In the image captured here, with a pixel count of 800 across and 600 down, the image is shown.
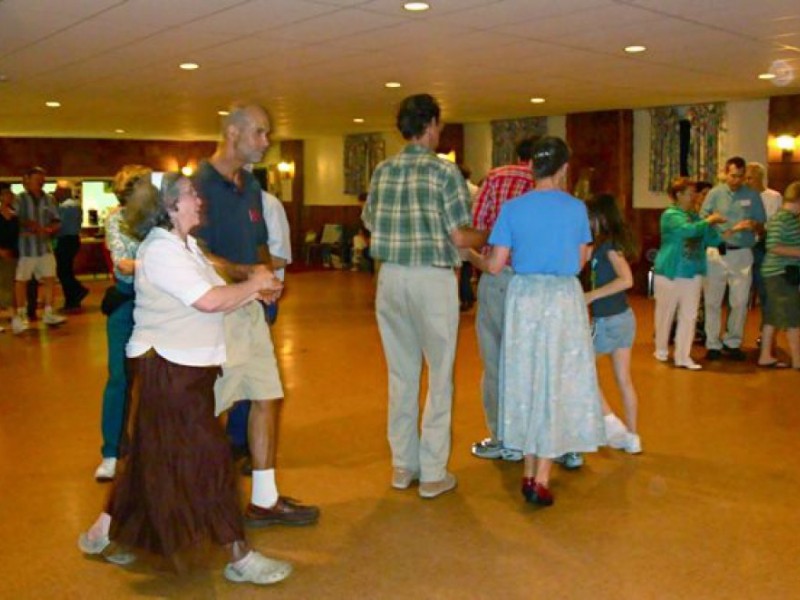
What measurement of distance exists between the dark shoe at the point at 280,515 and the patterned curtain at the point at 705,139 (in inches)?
357

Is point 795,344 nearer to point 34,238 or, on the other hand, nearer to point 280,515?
point 280,515

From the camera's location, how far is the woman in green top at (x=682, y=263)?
631 centimetres

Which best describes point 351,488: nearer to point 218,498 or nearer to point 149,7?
point 218,498

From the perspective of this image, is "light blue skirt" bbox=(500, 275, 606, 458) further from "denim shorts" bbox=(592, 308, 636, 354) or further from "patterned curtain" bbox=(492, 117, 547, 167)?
"patterned curtain" bbox=(492, 117, 547, 167)

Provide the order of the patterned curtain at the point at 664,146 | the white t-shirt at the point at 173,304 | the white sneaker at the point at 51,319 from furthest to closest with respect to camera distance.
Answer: the patterned curtain at the point at 664,146, the white sneaker at the point at 51,319, the white t-shirt at the point at 173,304

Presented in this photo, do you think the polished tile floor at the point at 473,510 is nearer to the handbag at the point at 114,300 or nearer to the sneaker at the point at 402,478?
the sneaker at the point at 402,478

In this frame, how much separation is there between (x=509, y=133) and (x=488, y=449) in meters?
9.62

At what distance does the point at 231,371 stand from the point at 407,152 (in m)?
1.19

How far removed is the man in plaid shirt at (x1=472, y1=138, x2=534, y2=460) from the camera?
13.5 feet

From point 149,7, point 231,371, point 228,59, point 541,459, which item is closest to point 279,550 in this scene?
point 231,371

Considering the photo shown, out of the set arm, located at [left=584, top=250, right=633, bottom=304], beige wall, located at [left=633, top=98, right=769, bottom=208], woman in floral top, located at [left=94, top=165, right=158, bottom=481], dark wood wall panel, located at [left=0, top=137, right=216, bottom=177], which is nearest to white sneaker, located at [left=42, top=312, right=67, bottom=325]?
woman in floral top, located at [left=94, top=165, right=158, bottom=481]

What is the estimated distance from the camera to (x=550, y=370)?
3.59 metres

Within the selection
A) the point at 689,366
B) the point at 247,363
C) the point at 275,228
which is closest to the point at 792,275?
the point at 689,366

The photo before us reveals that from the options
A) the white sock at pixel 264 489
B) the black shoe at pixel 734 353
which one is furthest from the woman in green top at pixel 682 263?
the white sock at pixel 264 489
